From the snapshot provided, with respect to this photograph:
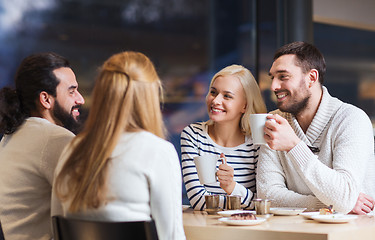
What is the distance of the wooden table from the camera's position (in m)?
1.72

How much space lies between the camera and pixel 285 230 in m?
1.76

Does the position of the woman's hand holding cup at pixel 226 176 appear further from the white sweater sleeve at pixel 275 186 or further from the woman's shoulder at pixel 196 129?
the woman's shoulder at pixel 196 129

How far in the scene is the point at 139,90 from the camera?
1.58 meters

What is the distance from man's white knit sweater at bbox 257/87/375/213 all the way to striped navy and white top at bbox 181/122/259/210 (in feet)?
0.48

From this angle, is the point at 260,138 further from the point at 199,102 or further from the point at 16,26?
the point at 199,102

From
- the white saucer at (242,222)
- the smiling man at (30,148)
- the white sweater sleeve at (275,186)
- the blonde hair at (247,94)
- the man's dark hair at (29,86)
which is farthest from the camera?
the blonde hair at (247,94)

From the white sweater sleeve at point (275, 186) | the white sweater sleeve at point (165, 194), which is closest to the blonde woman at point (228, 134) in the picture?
the white sweater sleeve at point (275, 186)

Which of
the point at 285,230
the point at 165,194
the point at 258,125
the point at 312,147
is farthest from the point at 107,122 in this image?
the point at 312,147

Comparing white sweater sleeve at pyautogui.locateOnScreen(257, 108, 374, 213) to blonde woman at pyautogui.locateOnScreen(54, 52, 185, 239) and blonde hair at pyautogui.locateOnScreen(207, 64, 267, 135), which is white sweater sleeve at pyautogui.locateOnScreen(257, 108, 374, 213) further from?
blonde woman at pyautogui.locateOnScreen(54, 52, 185, 239)

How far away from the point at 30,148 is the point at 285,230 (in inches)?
39.0

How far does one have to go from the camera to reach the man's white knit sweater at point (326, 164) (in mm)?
2214

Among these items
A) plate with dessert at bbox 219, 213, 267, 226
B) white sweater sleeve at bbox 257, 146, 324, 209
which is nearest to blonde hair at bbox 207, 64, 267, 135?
white sweater sleeve at bbox 257, 146, 324, 209

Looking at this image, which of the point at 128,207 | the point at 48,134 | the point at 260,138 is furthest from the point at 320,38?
the point at 128,207

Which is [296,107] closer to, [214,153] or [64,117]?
[214,153]
